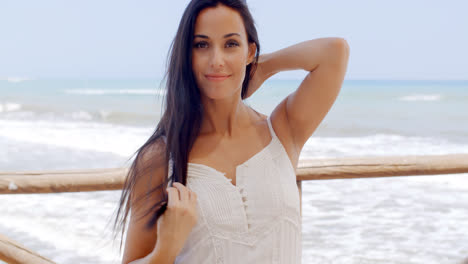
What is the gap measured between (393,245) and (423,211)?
0.89 metres

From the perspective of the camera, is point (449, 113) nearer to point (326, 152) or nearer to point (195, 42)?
point (326, 152)

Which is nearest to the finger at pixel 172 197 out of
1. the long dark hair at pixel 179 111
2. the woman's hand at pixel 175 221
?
the woman's hand at pixel 175 221

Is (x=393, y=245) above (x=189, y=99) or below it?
below

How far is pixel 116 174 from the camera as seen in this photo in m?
1.63

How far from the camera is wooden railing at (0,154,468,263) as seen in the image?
1.60 m

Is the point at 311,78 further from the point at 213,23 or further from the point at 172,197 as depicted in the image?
the point at 172,197

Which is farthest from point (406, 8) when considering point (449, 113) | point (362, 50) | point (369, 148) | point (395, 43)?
point (369, 148)

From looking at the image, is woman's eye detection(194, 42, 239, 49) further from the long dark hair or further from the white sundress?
the white sundress

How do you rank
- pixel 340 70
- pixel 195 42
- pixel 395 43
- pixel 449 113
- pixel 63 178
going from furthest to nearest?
pixel 395 43 → pixel 449 113 → pixel 63 178 → pixel 340 70 → pixel 195 42

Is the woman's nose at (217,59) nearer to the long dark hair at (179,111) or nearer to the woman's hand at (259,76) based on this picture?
the long dark hair at (179,111)

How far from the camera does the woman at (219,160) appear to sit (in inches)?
44.9

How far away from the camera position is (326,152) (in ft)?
25.2

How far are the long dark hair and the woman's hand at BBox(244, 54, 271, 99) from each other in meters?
0.11

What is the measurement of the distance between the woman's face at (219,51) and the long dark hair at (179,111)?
17mm
